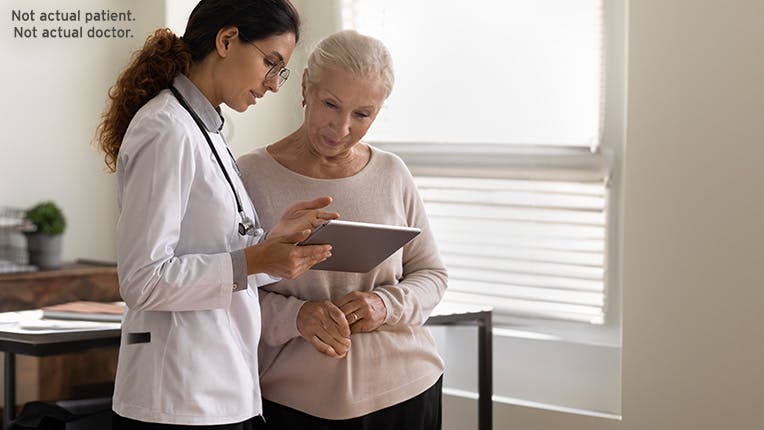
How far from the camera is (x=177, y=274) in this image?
1.87 m

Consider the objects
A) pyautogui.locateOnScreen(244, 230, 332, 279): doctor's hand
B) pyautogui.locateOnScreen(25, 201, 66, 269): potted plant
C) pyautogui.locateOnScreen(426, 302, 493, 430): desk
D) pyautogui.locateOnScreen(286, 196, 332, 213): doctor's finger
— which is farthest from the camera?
pyautogui.locateOnScreen(25, 201, 66, 269): potted plant

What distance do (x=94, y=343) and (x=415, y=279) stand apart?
85 cm

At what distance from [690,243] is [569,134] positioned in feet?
2.26

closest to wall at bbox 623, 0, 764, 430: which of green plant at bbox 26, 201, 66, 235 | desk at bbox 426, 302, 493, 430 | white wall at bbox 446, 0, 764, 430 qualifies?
white wall at bbox 446, 0, 764, 430

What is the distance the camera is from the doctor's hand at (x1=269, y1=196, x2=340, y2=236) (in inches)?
79.4

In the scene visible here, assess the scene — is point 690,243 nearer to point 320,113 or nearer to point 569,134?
point 569,134

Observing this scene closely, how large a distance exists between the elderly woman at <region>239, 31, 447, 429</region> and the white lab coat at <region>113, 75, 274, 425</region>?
385 mm

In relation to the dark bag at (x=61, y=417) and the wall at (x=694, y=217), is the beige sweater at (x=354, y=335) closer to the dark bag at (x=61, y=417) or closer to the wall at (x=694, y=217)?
the dark bag at (x=61, y=417)

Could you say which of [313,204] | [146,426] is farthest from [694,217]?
[146,426]

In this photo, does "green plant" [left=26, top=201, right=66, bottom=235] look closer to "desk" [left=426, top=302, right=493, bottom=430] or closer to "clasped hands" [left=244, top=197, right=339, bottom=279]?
"desk" [left=426, top=302, right=493, bottom=430]

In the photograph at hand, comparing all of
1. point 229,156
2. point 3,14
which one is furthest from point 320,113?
point 3,14

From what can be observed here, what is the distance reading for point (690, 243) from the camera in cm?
314

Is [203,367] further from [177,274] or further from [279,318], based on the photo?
[279,318]

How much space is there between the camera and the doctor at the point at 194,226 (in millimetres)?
1855
